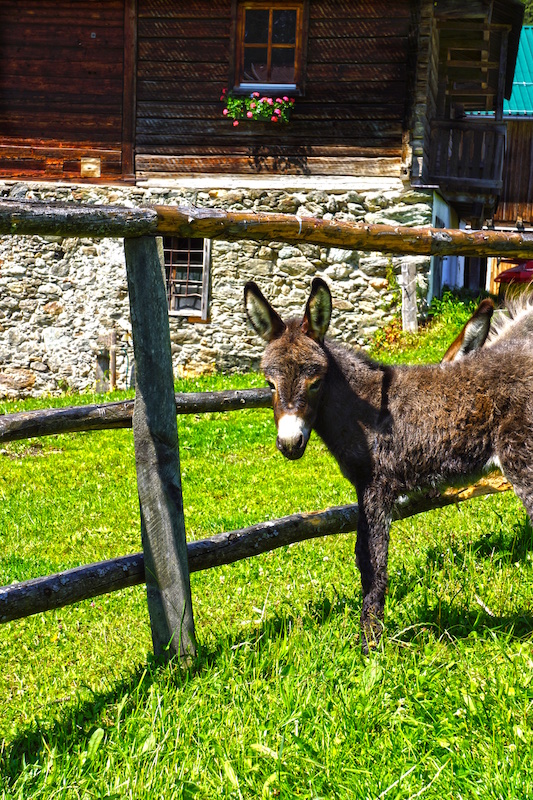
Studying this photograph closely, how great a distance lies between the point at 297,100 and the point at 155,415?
12.9 m

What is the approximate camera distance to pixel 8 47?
15859 mm

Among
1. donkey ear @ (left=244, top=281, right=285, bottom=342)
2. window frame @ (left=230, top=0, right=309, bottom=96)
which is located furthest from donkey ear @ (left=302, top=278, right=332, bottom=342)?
window frame @ (left=230, top=0, right=309, bottom=96)

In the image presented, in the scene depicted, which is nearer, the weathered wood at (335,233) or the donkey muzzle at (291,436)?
the donkey muzzle at (291,436)

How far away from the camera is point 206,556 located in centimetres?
→ 361

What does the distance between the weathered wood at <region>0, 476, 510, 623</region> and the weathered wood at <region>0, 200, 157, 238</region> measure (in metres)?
1.27

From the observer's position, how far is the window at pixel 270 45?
14828mm

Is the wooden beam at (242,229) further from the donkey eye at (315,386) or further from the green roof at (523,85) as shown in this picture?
the green roof at (523,85)

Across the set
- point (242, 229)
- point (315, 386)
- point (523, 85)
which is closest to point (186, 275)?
point (242, 229)

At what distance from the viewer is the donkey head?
3246 millimetres

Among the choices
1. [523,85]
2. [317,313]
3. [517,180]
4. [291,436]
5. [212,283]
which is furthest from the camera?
[523,85]

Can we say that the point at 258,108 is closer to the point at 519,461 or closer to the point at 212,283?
the point at 212,283

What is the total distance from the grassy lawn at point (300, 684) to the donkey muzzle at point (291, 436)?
0.81 meters

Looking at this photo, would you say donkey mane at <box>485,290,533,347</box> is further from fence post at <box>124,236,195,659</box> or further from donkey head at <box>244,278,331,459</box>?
fence post at <box>124,236,195,659</box>

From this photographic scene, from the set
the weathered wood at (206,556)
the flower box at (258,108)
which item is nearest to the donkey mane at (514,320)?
the weathered wood at (206,556)
